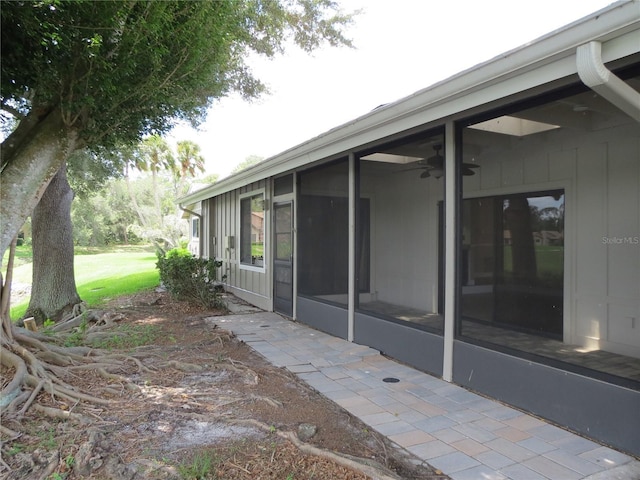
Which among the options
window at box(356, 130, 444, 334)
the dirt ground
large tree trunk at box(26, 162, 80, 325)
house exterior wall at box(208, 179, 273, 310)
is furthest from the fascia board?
large tree trunk at box(26, 162, 80, 325)

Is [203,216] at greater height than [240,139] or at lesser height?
lesser

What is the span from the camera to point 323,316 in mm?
5965

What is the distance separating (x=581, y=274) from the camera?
4523mm

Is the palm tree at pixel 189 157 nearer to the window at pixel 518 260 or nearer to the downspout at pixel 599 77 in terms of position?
the window at pixel 518 260

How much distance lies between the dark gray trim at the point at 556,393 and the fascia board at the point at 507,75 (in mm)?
1937

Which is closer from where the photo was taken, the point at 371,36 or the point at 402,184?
the point at 402,184

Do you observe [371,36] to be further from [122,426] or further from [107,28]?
[122,426]

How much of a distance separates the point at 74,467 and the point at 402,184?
5.50 metres

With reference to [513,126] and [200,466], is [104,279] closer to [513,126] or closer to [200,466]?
[200,466]

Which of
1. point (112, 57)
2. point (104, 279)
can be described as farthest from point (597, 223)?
point (104, 279)

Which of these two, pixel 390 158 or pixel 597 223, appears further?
pixel 390 158

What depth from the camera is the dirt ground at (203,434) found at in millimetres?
2326

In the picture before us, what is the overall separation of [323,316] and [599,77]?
4515 mm

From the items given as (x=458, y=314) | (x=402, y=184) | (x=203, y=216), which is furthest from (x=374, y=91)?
(x=458, y=314)
